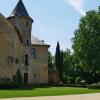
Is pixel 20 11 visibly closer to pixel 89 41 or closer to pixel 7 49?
pixel 7 49

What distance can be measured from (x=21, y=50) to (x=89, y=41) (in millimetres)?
11950

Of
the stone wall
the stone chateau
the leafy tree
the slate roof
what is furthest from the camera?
the slate roof

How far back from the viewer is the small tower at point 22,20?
2613 inches

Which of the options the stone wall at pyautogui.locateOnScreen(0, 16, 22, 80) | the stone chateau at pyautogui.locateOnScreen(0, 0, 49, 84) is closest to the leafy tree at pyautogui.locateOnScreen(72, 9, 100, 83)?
the stone chateau at pyautogui.locateOnScreen(0, 0, 49, 84)

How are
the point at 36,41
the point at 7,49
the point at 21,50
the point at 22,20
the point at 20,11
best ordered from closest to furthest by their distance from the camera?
the point at 7,49
the point at 21,50
the point at 22,20
the point at 20,11
the point at 36,41

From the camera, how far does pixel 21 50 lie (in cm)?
6650

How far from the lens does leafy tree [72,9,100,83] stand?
66.1 metres

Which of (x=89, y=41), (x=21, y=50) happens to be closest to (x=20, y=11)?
(x=21, y=50)

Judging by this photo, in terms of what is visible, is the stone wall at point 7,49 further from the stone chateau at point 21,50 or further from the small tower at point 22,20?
the small tower at point 22,20

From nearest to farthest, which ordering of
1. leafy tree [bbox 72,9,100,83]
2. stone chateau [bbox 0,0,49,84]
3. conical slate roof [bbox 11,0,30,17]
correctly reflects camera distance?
stone chateau [bbox 0,0,49,84]
leafy tree [bbox 72,9,100,83]
conical slate roof [bbox 11,0,30,17]

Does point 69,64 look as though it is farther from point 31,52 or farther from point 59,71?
point 31,52

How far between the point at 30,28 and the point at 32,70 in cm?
783

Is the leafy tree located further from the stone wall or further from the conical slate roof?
the stone wall

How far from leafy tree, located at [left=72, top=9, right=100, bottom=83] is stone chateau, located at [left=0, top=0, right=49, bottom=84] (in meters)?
7.13
